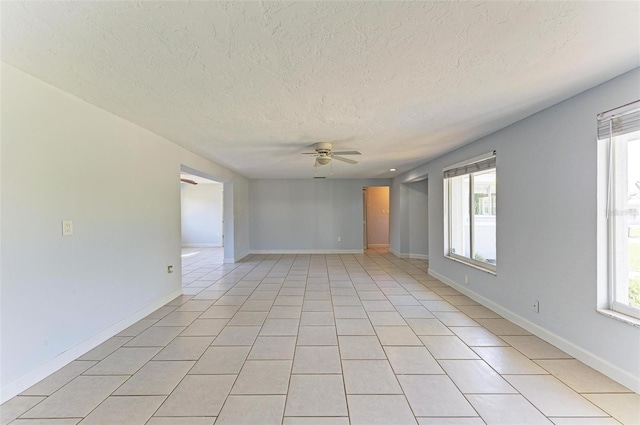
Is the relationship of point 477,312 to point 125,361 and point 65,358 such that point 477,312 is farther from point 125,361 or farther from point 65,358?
point 65,358

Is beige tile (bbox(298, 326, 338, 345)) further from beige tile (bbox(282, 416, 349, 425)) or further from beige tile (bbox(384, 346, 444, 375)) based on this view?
beige tile (bbox(282, 416, 349, 425))

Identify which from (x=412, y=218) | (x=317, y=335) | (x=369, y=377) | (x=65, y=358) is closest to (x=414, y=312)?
(x=317, y=335)

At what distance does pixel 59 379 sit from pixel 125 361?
41cm

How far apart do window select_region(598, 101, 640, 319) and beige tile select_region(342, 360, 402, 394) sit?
1.77 metres

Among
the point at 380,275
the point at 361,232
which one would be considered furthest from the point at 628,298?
the point at 361,232

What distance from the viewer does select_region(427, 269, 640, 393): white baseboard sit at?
194 centimetres

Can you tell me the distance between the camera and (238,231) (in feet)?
23.8

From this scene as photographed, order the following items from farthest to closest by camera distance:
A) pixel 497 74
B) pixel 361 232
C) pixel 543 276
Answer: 1. pixel 361 232
2. pixel 543 276
3. pixel 497 74

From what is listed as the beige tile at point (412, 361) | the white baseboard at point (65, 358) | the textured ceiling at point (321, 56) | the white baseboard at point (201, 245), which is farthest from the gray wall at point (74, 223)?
the white baseboard at point (201, 245)

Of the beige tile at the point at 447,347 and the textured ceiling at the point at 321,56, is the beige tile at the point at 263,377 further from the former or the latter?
the textured ceiling at the point at 321,56

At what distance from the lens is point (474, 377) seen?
6.86 feet

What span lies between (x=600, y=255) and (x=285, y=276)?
4421 mm

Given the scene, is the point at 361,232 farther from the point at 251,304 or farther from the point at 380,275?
the point at 251,304

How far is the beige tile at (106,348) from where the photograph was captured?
2.42 meters
